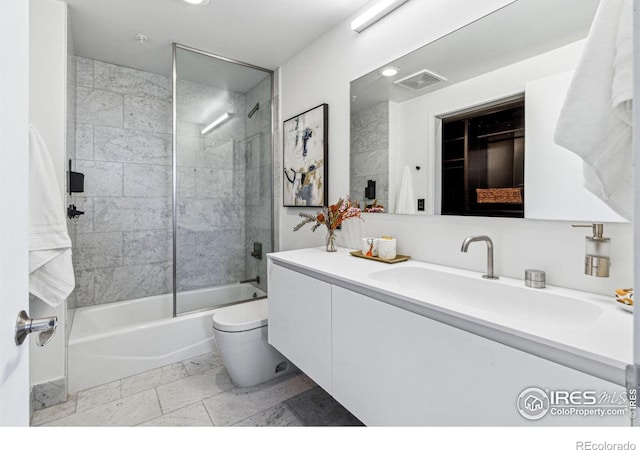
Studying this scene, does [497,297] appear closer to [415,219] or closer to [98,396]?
[415,219]

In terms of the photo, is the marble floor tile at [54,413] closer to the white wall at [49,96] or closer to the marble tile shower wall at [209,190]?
the white wall at [49,96]

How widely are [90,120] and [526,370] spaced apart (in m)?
3.29

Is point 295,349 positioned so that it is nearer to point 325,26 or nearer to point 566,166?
point 566,166

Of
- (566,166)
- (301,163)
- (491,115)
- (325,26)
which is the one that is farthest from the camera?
(301,163)

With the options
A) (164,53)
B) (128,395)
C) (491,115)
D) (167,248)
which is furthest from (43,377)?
(491,115)

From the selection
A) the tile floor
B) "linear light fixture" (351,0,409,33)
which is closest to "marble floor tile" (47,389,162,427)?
the tile floor

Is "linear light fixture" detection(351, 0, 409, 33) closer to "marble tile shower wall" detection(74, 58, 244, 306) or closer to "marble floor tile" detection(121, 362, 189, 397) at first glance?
"marble tile shower wall" detection(74, 58, 244, 306)

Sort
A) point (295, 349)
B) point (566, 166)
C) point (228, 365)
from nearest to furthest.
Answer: point (566, 166)
point (295, 349)
point (228, 365)

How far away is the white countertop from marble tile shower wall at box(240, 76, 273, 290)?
59.7 inches

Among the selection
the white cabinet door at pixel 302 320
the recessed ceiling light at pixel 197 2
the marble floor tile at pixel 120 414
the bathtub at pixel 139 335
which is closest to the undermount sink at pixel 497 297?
the white cabinet door at pixel 302 320

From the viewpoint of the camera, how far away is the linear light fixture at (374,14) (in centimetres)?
166

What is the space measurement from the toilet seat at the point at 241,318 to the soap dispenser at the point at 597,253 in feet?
5.40

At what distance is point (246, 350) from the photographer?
191 cm

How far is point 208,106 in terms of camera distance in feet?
8.55
